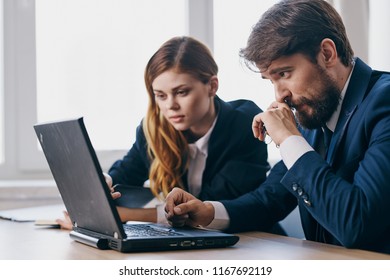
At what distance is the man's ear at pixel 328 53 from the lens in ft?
4.16

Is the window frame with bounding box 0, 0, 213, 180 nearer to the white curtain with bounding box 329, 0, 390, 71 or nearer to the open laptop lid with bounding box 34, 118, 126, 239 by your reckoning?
the white curtain with bounding box 329, 0, 390, 71

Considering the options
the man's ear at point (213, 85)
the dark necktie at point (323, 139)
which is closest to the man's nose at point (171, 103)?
the man's ear at point (213, 85)

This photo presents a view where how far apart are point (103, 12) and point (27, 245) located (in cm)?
133

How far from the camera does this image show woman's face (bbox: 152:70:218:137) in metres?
1.72

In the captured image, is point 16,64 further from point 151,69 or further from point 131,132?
point 151,69

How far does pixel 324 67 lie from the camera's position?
1.28m

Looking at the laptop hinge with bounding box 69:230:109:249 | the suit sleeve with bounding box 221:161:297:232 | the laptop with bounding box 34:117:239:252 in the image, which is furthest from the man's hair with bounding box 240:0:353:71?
the laptop hinge with bounding box 69:230:109:249

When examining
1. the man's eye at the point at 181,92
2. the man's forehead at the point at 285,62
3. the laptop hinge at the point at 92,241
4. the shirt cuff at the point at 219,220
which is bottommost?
the shirt cuff at the point at 219,220

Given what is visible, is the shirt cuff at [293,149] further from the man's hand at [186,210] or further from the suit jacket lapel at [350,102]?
the man's hand at [186,210]

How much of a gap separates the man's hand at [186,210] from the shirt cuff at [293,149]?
217 millimetres

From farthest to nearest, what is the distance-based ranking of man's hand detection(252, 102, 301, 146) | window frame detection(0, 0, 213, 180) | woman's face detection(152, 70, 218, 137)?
window frame detection(0, 0, 213, 180), woman's face detection(152, 70, 218, 137), man's hand detection(252, 102, 301, 146)

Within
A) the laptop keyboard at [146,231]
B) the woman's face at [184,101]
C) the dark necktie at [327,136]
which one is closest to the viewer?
the laptop keyboard at [146,231]

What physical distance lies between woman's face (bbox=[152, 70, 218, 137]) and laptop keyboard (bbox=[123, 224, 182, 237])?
22.9 inches
